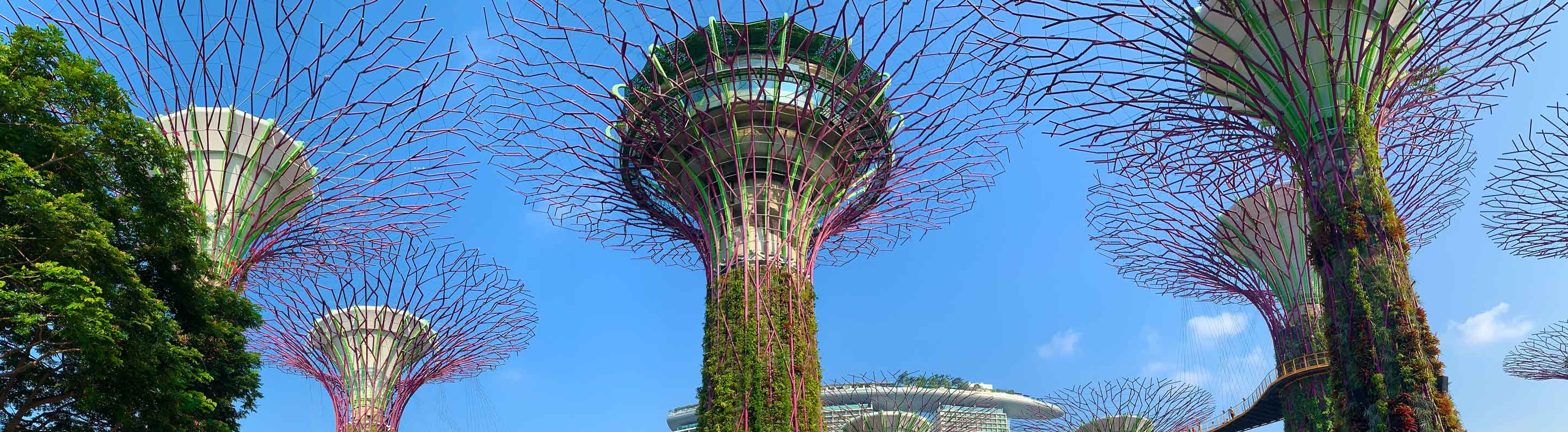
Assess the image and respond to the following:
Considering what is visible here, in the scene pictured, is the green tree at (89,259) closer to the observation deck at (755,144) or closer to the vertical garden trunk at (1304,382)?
the observation deck at (755,144)

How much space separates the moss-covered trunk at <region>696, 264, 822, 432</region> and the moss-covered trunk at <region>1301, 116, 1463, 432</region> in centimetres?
1007

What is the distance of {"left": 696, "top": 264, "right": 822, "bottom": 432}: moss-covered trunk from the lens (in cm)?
2055

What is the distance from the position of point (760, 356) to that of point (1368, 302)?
11379 millimetres

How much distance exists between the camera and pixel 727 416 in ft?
67.5

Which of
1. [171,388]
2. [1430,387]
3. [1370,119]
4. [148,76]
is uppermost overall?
[148,76]

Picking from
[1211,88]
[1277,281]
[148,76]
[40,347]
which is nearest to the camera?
[40,347]

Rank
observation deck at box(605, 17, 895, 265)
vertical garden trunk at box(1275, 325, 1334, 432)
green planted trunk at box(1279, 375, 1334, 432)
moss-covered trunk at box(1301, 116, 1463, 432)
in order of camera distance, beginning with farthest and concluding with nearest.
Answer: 1. vertical garden trunk at box(1275, 325, 1334, 432)
2. green planted trunk at box(1279, 375, 1334, 432)
3. observation deck at box(605, 17, 895, 265)
4. moss-covered trunk at box(1301, 116, 1463, 432)

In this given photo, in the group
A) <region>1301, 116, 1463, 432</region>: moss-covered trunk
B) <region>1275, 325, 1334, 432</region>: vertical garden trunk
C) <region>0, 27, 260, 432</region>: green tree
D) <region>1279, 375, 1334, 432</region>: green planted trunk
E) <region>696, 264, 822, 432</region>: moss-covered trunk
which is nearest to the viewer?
<region>0, 27, 260, 432</region>: green tree

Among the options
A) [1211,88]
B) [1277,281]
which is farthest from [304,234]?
[1277,281]

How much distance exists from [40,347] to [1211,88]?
17630 millimetres

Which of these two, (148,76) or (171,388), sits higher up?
(148,76)

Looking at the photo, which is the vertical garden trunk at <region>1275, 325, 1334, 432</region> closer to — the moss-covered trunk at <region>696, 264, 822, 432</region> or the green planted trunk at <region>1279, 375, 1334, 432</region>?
the green planted trunk at <region>1279, 375, 1334, 432</region>

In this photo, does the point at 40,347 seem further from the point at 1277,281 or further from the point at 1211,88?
the point at 1277,281

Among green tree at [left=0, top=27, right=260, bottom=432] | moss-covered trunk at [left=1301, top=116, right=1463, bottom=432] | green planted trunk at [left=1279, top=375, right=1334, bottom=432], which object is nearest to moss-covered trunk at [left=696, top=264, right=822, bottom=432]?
green tree at [left=0, top=27, right=260, bottom=432]
